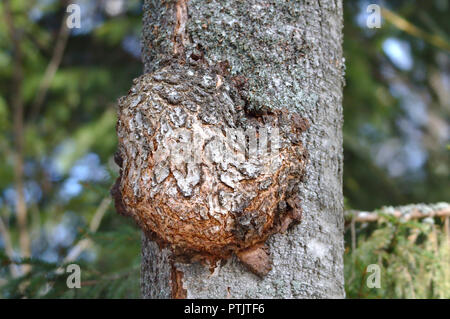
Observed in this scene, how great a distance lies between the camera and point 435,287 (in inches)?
64.7

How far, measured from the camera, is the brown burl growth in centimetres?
104

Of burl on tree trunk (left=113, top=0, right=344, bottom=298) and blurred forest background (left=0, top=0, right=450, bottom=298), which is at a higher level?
blurred forest background (left=0, top=0, right=450, bottom=298)

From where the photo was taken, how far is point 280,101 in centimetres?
116

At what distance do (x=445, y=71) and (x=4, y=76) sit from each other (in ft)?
18.7

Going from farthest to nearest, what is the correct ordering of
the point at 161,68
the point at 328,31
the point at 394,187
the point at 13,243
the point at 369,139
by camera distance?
the point at 369,139
the point at 13,243
the point at 394,187
the point at 328,31
the point at 161,68

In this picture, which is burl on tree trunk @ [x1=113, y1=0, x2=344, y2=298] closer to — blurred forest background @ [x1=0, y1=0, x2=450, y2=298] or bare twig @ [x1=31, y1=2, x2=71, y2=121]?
blurred forest background @ [x1=0, y1=0, x2=450, y2=298]

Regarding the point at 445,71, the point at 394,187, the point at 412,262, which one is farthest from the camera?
the point at 445,71

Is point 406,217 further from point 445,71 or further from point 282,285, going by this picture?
point 445,71

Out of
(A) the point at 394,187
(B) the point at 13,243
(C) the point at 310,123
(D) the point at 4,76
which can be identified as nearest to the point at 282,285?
(C) the point at 310,123

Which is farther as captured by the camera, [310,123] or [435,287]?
[435,287]

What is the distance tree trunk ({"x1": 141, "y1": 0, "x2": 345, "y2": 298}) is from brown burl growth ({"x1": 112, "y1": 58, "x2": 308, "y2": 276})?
3 centimetres

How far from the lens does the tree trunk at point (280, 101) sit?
3.66 feet

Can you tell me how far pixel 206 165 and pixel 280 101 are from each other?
0.25 metres

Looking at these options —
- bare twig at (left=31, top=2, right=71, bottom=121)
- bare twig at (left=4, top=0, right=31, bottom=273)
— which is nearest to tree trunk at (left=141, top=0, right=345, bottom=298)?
bare twig at (left=4, top=0, right=31, bottom=273)
